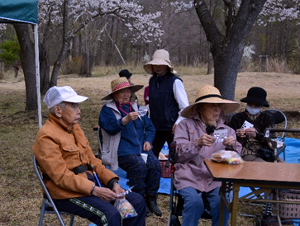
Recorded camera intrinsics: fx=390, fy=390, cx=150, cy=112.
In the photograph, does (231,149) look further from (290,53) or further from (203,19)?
(290,53)

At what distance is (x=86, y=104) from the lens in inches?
480

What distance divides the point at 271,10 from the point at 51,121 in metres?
10.8

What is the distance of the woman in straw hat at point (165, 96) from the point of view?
4406 millimetres

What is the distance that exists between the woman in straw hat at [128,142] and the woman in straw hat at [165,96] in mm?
390

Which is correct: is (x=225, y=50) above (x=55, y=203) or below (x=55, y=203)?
above

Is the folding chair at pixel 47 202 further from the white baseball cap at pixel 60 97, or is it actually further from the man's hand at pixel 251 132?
the man's hand at pixel 251 132

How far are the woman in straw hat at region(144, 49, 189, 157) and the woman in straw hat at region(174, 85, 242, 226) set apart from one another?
1.00 m

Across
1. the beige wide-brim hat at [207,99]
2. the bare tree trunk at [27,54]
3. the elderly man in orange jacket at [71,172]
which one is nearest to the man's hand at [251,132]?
the beige wide-brim hat at [207,99]

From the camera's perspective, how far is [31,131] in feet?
27.3

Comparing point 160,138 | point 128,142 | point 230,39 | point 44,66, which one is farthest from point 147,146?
point 44,66

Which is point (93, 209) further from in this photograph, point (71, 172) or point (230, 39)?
point (230, 39)

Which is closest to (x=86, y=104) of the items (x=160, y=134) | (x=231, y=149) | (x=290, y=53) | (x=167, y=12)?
(x=160, y=134)

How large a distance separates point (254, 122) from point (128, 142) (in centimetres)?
138

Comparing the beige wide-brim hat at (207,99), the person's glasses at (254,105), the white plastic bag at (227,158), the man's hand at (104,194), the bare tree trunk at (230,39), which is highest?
the bare tree trunk at (230,39)
